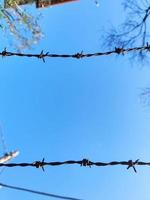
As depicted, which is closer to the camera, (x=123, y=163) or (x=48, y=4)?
(x=123, y=163)

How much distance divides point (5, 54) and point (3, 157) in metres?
12.7

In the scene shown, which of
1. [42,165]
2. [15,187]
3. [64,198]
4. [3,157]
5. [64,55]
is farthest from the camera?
[3,157]

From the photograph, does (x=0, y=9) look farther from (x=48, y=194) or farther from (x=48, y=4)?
(x=48, y=194)

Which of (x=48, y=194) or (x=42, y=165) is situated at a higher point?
(x=42, y=165)

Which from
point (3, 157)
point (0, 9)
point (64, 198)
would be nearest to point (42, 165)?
point (64, 198)

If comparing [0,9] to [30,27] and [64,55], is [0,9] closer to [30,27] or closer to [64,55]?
[30,27]

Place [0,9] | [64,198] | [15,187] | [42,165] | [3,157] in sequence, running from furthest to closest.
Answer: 1. [3,157]
2. [0,9]
3. [42,165]
4. [15,187]
5. [64,198]

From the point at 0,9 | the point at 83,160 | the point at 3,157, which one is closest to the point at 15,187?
the point at 83,160

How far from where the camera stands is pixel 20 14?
637 inches


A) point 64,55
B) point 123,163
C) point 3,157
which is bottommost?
point 123,163

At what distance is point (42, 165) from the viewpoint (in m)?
4.09

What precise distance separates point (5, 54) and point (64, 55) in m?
0.81

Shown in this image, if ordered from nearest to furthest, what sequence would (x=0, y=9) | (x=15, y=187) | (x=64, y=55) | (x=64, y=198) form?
1. (x=64, y=198)
2. (x=15, y=187)
3. (x=64, y=55)
4. (x=0, y=9)

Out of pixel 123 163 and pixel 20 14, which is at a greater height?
pixel 20 14
